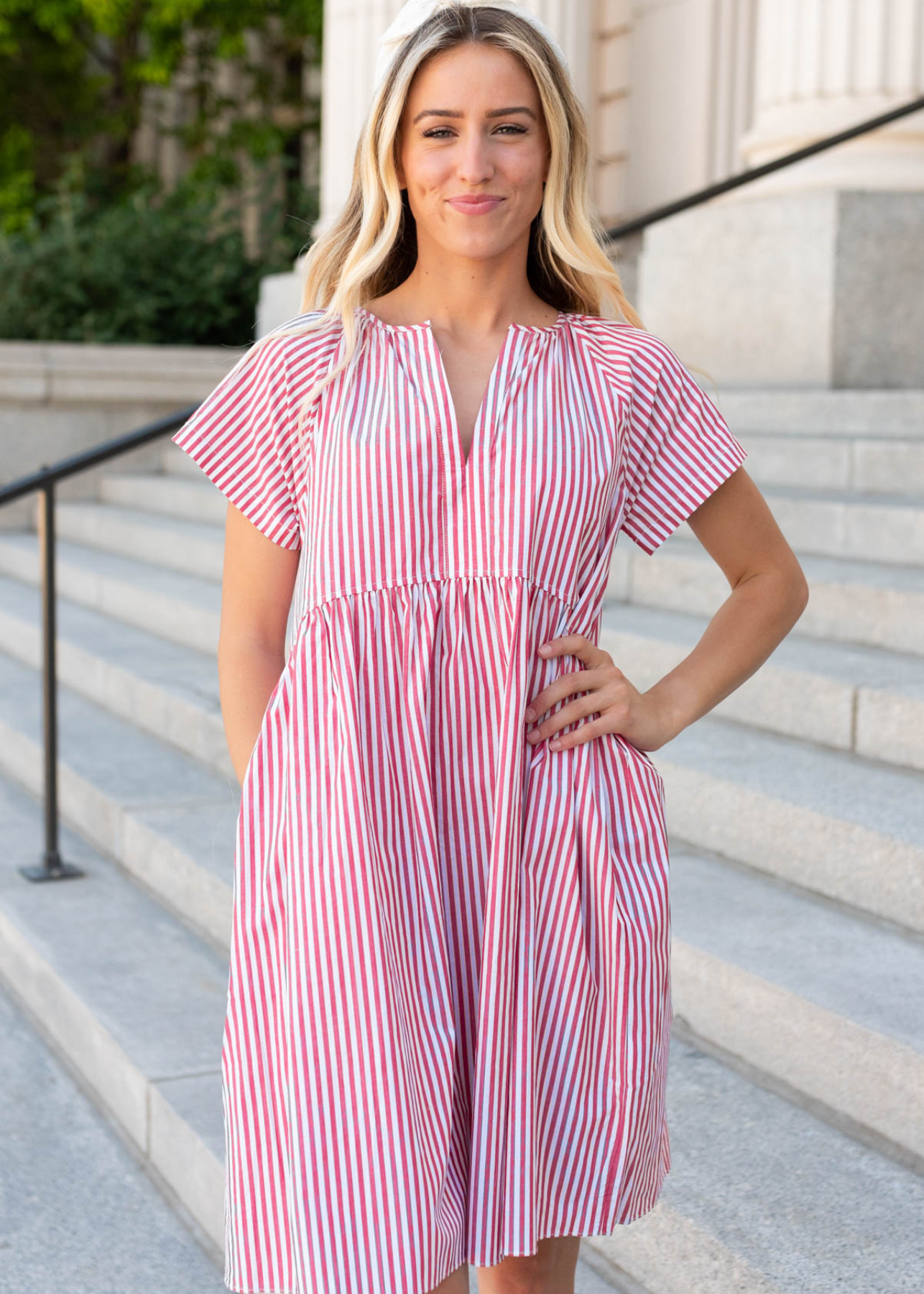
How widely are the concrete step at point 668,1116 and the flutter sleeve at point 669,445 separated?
1141mm

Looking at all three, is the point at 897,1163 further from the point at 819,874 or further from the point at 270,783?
the point at 270,783

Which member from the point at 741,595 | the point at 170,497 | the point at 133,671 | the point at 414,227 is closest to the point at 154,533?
the point at 170,497

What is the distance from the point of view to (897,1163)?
258 cm

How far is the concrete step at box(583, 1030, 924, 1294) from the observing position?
7.41 feet

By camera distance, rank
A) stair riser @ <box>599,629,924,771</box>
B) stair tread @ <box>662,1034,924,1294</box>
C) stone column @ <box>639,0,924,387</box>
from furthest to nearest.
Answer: stone column @ <box>639,0,924,387</box> < stair riser @ <box>599,629,924,771</box> < stair tread @ <box>662,1034,924,1294</box>

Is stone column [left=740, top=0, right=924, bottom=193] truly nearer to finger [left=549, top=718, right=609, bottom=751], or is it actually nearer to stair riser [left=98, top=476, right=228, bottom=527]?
stair riser [left=98, top=476, right=228, bottom=527]

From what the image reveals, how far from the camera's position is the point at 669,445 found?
182 centimetres

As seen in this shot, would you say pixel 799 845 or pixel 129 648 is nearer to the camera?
pixel 799 845

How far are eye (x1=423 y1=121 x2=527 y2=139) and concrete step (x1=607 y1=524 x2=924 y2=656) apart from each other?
200cm

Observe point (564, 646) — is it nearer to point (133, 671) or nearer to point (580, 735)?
point (580, 735)

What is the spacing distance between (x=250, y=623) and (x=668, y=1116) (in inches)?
53.6

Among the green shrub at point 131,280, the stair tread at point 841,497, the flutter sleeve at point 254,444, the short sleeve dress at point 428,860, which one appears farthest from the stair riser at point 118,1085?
the green shrub at point 131,280

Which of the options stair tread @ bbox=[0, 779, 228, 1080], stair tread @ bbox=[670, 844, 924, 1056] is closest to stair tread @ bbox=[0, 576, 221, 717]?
stair tread @ bbox=[0, 779, 228, 1080]

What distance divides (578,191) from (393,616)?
56 centimetres
